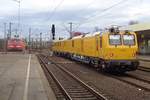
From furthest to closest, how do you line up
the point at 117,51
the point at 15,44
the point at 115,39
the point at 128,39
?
the point at 15,44, the point at 128,39, the point at 115,39, the point at 117,51

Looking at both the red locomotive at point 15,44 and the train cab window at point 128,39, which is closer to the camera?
the train cab window at point 128,39

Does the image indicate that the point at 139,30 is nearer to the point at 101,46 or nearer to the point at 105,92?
the point at 101,46

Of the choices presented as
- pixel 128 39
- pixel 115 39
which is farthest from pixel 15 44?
pixel 128 39

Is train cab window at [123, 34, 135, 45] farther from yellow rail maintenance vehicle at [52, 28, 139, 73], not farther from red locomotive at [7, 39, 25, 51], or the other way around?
red locomotive at [7, 39, 25, 51]

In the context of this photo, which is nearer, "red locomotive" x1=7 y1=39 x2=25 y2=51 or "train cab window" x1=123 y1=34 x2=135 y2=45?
"train cab window" x1=123 y1=34 x2=135 y2=45

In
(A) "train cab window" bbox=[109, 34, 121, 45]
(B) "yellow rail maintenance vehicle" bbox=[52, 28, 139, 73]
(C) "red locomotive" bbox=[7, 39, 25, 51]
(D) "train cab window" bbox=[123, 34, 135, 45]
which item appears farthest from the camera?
(C) "red locomotive" bbox=[7, 39, 25, 51]

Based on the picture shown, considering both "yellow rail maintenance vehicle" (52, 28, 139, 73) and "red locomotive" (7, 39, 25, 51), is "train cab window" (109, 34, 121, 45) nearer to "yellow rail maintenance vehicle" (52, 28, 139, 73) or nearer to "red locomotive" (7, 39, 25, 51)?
"yellow rail maintenance vehicle" (52, 28, 139, 73)

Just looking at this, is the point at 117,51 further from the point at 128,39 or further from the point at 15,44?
the point at 15,44

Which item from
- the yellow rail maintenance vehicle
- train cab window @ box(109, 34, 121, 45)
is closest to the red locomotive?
the yellow rail maintenance vehicle

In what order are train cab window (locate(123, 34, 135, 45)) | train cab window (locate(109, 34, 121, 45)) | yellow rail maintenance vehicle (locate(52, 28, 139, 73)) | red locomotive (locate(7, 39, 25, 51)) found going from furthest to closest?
red locomotive (locate(7, 39, 25, 51))
train cab window (locate(123, 34, 135, 45))
train cab window (locate(109, 34, 121, 45))
yellow rail maintenance vehicle (locate(52, 28, 139, 73))

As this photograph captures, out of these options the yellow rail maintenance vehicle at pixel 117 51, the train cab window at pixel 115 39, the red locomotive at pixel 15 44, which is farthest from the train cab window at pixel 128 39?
the red locomotive at pixel 15 44

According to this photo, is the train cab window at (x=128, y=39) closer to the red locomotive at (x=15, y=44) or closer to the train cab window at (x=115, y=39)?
the train cab window at (x=115, y=39)

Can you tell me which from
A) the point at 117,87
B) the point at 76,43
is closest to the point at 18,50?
the point at 76,43

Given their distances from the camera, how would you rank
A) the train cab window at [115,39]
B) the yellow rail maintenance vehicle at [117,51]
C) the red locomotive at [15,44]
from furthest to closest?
the red locomotive at [15,44], the train cab window at [115,39], the yellow rail maintenance vehicle at [117,51]
